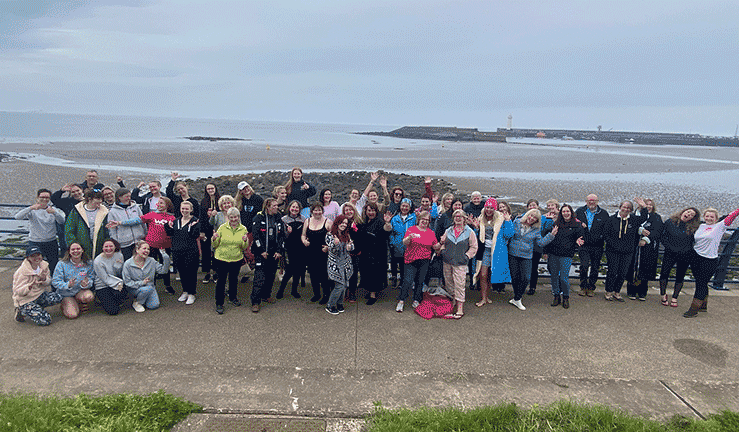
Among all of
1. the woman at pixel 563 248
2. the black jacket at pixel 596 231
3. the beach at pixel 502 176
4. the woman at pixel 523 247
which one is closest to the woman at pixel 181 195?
the woman at pixel 523 247

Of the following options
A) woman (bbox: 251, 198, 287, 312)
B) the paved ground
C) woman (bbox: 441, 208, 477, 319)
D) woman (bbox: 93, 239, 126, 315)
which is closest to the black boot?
the paved ground

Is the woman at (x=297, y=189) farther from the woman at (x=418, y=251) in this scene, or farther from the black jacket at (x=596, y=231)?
the black jacket at (x=596, y=231)

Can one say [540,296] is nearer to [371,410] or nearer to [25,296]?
[371,410]

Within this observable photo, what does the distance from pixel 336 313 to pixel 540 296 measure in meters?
3.61

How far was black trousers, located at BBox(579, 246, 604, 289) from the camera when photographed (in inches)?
288

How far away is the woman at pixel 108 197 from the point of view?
22.6ft

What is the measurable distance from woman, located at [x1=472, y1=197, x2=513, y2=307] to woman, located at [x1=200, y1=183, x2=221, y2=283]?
4.48m

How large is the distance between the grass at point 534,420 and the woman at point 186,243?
4039mm

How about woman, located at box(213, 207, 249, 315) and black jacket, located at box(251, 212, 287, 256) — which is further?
black jacket, located at box(251, 212, 287, 256)

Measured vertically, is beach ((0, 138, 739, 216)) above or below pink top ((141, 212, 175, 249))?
below

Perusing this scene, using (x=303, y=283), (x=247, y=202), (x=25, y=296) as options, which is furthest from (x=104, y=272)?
(x=303, y=283)

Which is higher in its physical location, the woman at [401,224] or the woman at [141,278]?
the woman at [401,224]

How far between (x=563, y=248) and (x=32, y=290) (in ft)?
26.1

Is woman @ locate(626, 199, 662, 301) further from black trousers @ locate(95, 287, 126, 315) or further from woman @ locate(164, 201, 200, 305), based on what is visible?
black trousers @ locate(95, 287, 126, 315)
